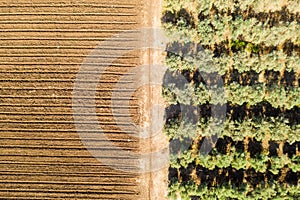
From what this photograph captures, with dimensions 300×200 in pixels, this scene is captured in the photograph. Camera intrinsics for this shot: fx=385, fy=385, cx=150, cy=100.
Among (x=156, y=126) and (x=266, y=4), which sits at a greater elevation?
(x=266, y=4)

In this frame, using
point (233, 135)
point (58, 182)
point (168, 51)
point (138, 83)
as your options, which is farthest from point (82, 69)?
point (233, 135)

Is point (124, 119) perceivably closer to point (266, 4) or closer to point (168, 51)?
point (168, 51)

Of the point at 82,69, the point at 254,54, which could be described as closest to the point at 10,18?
the point at 82,69

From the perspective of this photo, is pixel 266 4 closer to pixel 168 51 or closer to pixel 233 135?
pixel 168 51

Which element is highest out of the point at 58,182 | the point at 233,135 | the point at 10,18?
→ the point at 10,18

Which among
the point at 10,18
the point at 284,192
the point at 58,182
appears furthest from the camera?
the point at 10,18

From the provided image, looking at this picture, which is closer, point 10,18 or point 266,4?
point 266,4

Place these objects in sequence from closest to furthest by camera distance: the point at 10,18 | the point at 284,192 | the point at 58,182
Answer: the point at 284,192
the point at 58,182
the point at 10,18

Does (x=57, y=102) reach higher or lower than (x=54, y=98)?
lower
